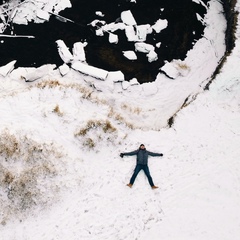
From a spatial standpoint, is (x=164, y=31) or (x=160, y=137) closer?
(x=160, y=137)

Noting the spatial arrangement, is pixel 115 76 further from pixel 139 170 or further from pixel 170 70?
pixel 139 170

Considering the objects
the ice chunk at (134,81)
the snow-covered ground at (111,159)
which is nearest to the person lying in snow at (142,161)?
the snow-covered ground at (111,159)

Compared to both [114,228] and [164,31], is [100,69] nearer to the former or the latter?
[164,31]

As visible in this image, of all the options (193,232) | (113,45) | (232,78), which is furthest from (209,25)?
(193,232)

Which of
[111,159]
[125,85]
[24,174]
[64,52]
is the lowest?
[24,174]

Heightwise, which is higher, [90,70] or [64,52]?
[64,52]

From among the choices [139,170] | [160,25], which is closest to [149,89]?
[160,25]
